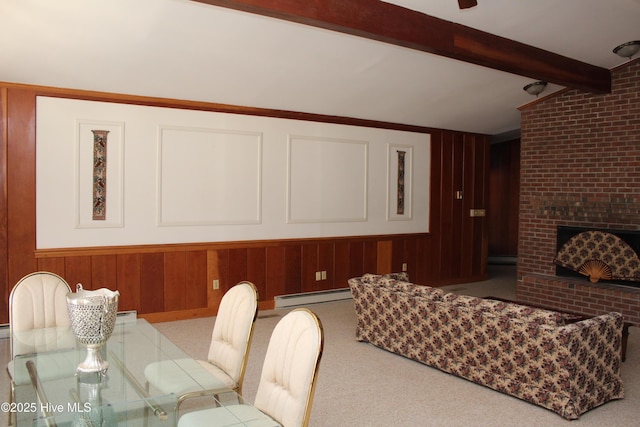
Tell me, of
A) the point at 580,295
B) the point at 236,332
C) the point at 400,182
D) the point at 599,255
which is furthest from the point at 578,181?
the point at 236,332

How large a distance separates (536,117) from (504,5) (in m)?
3.26

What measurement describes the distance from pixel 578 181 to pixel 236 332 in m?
5.50

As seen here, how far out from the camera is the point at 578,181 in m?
6.77

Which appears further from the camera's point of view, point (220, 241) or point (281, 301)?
point (281, 301)

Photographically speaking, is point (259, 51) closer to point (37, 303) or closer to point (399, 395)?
point (37, 303)

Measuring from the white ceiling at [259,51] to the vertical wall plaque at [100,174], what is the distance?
52 cm

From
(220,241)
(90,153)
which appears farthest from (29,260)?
(220,241)

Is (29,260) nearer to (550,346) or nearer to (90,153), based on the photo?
(90,153)

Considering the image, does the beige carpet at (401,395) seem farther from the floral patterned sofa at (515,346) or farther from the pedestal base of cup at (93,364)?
the pedestal base of cup at (93,364)

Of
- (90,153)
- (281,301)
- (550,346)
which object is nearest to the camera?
(550,346)

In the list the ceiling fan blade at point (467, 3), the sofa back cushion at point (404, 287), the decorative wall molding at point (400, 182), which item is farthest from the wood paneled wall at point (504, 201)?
the ceiling fan blade at point (467, 3)

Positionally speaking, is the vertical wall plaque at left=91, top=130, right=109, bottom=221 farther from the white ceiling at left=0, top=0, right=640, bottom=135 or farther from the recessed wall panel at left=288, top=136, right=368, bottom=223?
the recessed wall panel at left=288, top=136, right=368, bottom=223

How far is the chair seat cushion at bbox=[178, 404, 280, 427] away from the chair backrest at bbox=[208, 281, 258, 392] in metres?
0.60

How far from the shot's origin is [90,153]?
5.32 m
